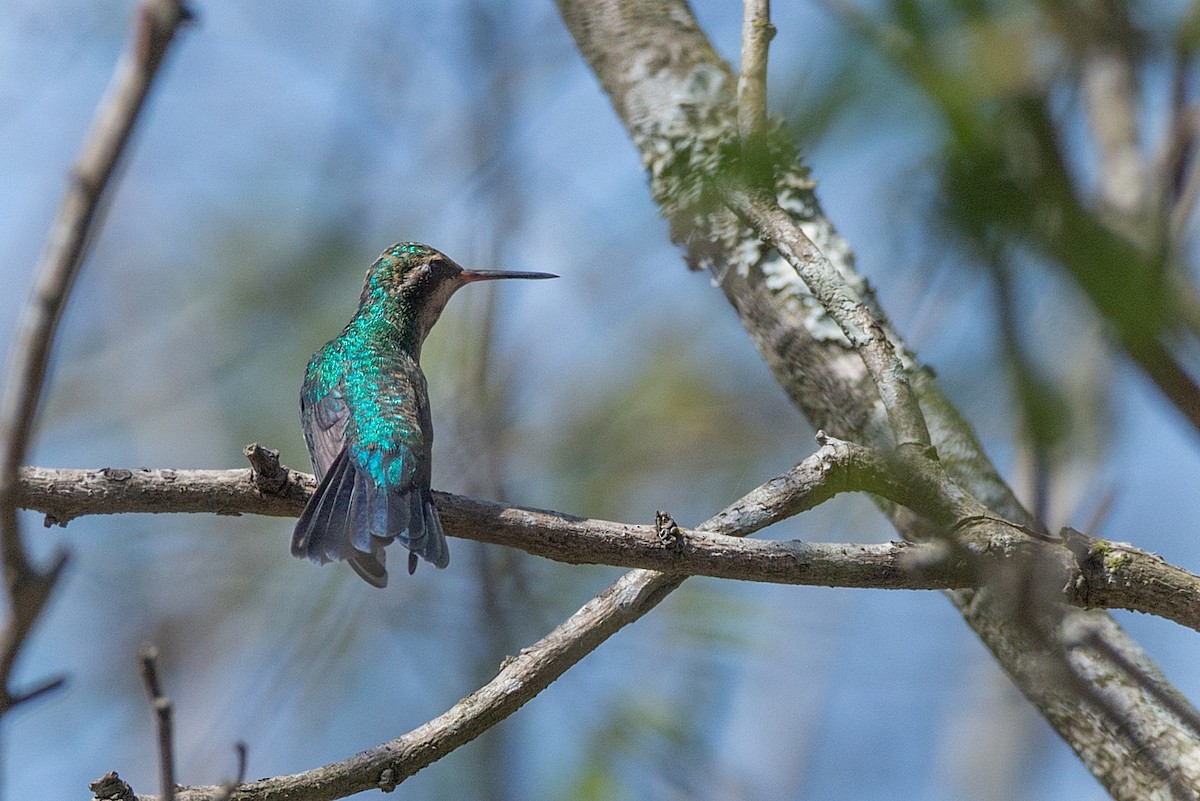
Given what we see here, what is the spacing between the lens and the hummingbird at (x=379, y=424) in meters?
3.79

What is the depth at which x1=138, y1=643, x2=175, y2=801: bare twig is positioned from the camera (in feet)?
5.20

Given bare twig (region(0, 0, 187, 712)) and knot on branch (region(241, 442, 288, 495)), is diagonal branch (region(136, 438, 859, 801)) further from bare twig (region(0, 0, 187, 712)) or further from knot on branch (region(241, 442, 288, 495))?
bare twig (region(0, 0, 187, 712))

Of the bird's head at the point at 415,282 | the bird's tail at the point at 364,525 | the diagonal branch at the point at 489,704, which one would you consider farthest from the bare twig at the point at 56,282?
the bird's head at the point at 415,282

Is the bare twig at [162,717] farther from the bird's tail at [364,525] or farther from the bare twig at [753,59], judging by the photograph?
the bird's tail at [364,525]

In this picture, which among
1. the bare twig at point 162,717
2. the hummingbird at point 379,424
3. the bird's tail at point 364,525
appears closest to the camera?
the bare twig at point 162,717

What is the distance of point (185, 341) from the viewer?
1127 centimetres

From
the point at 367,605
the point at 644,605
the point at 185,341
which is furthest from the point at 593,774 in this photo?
the point at 185,341

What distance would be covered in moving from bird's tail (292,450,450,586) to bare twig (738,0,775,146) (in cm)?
150

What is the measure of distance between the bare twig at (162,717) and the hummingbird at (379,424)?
1872 millimetres

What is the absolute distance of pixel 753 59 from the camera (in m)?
3.12

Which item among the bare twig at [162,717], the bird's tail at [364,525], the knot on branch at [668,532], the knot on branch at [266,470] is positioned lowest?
the bare twig at [162,717]

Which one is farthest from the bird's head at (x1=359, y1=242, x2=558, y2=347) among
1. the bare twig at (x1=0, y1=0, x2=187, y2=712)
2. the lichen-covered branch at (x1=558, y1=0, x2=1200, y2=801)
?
the bare twig at (x1=0, y1=0, x2=187, y2=712)

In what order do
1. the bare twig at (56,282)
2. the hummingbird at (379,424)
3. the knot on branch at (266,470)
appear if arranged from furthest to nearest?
the hummingbird at (379,424)
the knot on branch at (266,470)
the bare twig at (56,282)

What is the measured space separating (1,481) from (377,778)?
5.63 ft
